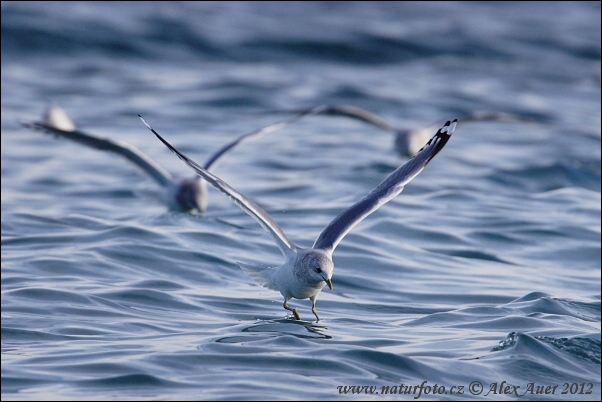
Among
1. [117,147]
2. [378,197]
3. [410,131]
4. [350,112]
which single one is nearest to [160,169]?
[117,147]

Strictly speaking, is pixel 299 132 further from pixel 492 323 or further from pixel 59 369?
pixel 59 369

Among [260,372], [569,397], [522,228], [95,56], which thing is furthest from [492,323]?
[95,56]

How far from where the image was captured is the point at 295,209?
1352 cm

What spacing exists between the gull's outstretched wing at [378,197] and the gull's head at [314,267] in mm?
307

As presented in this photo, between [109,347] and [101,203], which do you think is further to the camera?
[101,203]

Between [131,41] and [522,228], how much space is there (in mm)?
16922

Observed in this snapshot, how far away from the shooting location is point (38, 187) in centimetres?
1450

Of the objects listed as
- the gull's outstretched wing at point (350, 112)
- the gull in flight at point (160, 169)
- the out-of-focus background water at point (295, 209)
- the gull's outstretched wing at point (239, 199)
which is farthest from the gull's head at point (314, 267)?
the gull's outstretched wing at point (350, 112)

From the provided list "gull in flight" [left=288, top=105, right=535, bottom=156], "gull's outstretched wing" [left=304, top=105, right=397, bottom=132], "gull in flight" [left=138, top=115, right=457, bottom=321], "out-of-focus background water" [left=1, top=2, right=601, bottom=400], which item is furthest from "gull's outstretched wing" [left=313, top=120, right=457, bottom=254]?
"gull in flight" [left=288, top=105, right=535, bottom=156]

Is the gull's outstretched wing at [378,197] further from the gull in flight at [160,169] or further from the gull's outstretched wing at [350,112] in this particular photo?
the gull's outstretched wing at [350,112]

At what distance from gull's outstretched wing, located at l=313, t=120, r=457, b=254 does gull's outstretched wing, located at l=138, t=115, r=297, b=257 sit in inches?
11.2

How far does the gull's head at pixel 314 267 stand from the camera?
7160 mm

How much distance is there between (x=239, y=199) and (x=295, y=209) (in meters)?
6.40

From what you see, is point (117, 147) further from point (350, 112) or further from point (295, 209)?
point (350, 112)
